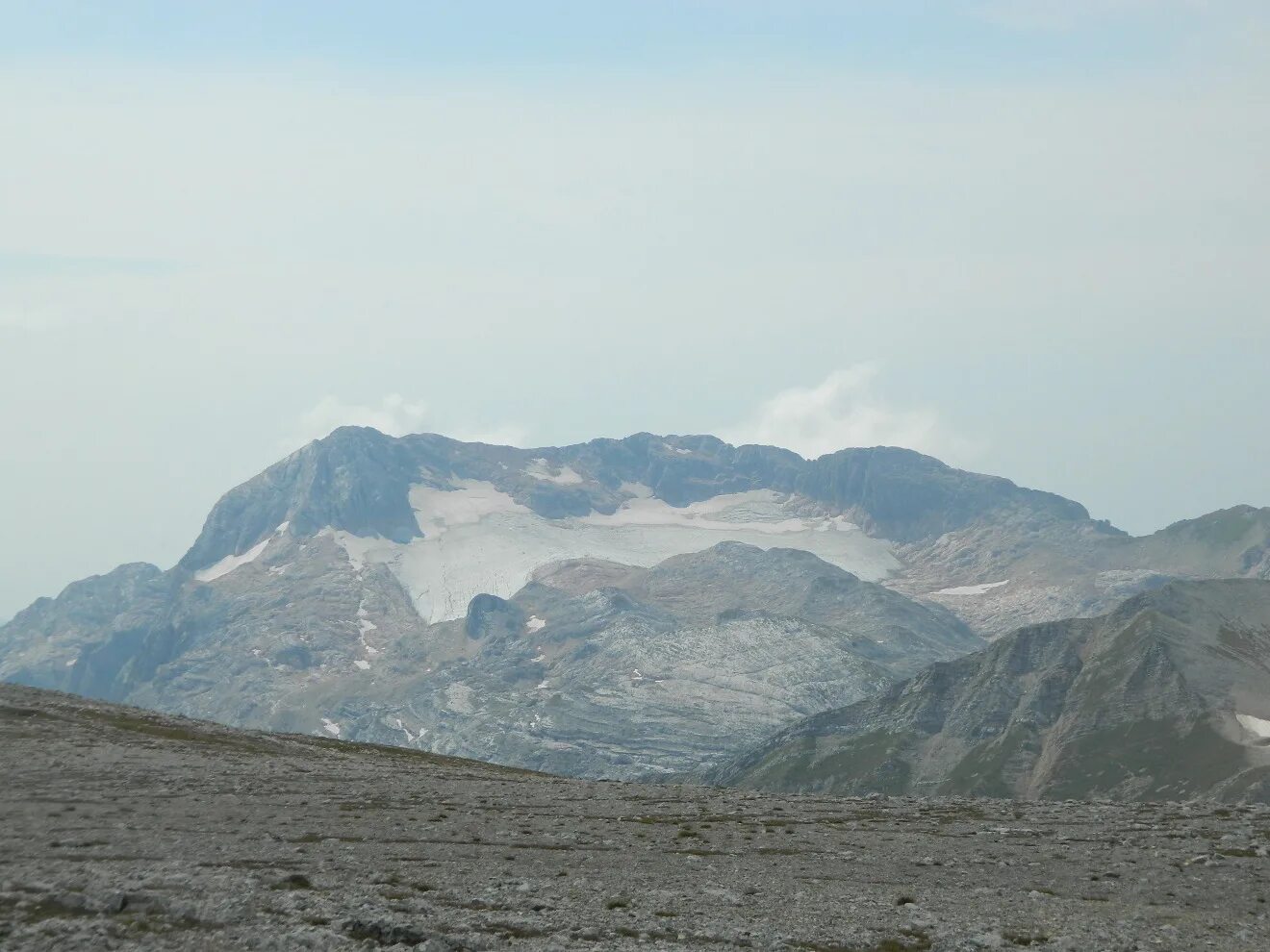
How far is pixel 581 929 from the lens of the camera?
47.4m

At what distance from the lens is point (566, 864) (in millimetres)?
64750

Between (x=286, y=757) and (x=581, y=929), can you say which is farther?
(x=286, y=757)

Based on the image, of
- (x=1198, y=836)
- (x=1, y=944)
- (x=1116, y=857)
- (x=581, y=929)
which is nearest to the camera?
(x=1, y=944)

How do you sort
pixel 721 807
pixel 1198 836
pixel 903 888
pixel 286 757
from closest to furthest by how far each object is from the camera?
pixel 903 888 < pixel 1198 836 < pixel 721 807 < pixel 286 757

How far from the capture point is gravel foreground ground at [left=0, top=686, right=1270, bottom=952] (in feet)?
150

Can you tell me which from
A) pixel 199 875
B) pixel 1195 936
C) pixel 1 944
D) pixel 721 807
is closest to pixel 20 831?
pixel 199 875

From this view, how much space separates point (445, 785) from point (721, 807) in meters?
20.9

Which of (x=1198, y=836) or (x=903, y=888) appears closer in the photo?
(x=903, y=888)

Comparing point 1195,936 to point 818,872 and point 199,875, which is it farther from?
point 199,875

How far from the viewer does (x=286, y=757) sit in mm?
116812

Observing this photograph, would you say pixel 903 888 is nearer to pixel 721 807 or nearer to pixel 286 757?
pixel 721 807

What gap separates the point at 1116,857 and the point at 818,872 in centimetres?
1760

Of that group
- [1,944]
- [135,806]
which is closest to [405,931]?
[1,944]

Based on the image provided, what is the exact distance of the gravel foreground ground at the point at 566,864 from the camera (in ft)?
150
